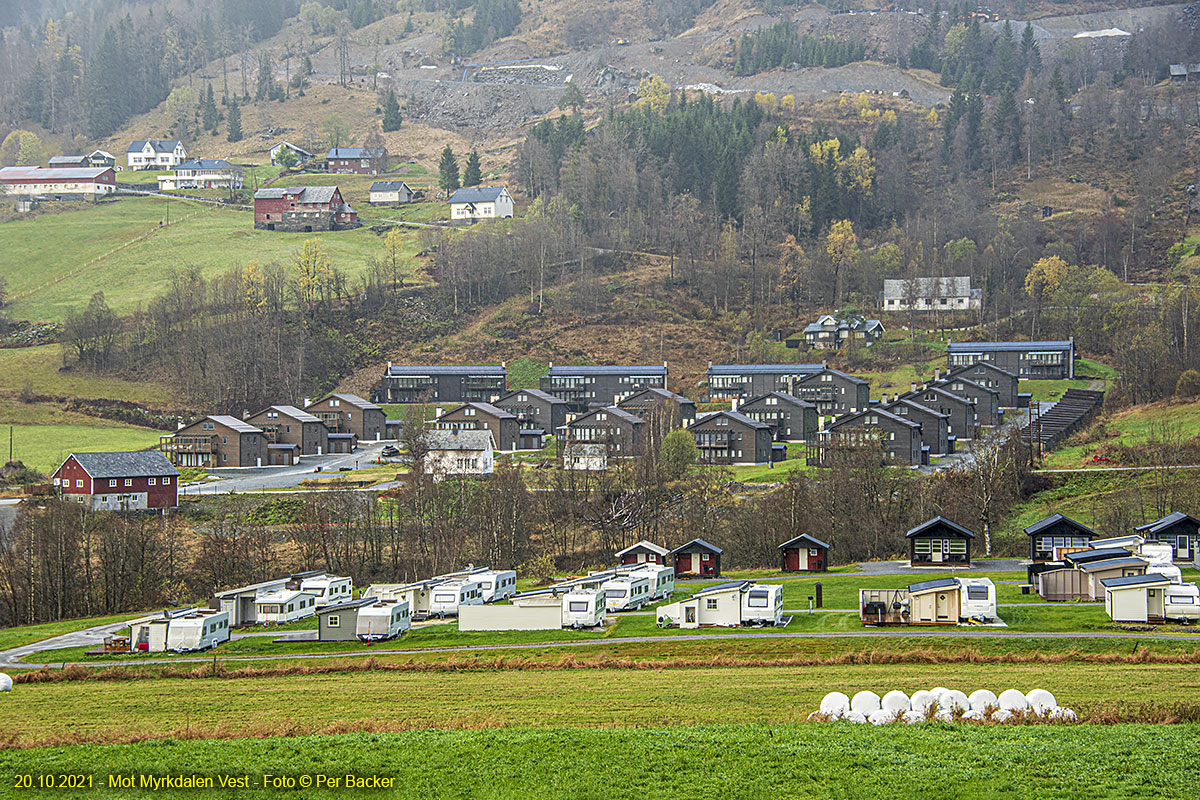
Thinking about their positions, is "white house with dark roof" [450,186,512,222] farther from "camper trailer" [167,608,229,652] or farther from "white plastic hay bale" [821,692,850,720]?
"white plastic hay bale" [821,692,850,720]

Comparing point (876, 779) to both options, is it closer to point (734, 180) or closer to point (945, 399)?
point (945, 399)

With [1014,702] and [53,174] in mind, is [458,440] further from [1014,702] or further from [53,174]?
[53,174]

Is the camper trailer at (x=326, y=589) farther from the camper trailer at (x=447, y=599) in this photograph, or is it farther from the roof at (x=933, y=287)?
the roof at (x=933, y=287)

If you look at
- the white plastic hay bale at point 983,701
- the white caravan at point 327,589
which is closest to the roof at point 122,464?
the white caravan at point 327,589

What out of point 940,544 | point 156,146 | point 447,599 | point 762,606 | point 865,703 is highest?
point 156,146

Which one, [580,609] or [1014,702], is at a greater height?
[1014,702]

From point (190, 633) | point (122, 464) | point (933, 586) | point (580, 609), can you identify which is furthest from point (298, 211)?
point (933, 586)
